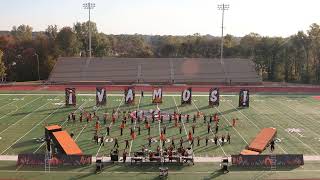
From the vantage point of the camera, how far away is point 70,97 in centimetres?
3928

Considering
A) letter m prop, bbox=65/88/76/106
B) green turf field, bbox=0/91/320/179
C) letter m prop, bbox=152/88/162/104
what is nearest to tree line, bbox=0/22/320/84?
green turf field, bbox=0/91/320/179

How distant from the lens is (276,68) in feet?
248

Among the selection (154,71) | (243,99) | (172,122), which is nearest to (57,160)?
(172,122)

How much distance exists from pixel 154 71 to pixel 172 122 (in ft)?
106

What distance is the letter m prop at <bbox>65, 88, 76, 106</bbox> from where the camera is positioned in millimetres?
38938

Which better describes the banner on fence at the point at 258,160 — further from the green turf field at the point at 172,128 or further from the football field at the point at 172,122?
the football field at the point at 172,122

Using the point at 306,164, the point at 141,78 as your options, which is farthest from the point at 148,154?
the point at 141,78

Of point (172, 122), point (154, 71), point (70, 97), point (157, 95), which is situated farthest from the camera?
point (154, 71)

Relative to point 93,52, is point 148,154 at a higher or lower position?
lower

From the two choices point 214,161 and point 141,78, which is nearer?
point 214,161

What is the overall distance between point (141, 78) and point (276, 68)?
26.9 metres

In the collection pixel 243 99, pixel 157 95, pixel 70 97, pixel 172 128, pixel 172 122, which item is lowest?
pixel 172 128

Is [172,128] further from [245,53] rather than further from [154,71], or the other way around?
[245,53]

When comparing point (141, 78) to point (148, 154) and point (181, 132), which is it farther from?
point (148, 154)
